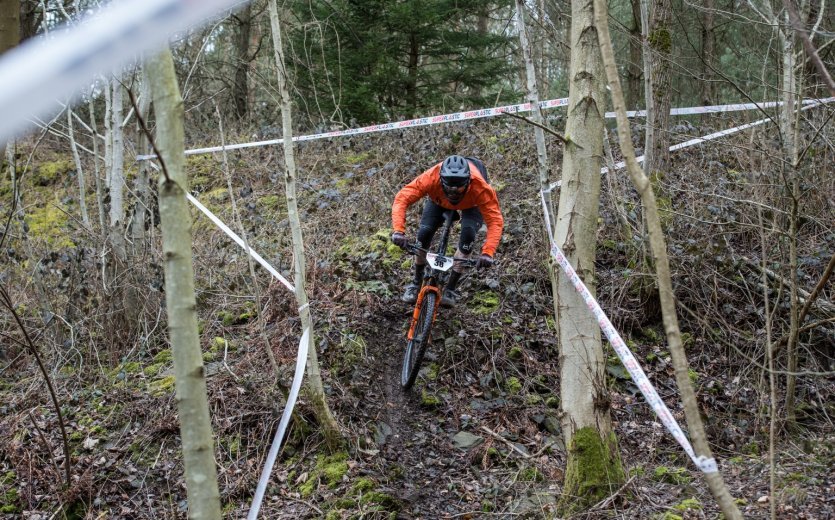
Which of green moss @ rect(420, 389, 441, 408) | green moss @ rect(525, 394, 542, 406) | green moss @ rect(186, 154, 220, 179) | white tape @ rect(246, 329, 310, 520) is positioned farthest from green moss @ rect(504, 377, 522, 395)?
green moss @ rect(186, 154, 220, 179)

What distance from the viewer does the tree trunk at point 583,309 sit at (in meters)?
3.82

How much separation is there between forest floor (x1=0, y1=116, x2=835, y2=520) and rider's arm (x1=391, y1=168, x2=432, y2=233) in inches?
46.8

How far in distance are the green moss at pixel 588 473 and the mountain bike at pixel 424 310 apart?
7.39 feet

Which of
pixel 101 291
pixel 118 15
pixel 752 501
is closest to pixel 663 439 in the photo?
pixel 752 501

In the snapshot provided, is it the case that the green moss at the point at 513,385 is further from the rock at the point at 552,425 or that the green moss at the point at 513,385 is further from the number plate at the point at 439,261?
the number plate at the point at 439,261

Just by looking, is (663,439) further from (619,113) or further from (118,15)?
(118,15)

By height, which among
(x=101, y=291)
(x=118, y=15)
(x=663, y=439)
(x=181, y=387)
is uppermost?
(x=118, y=15)

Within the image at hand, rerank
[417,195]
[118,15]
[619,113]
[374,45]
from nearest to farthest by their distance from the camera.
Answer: [118,15], [619,113], [417,195], [374,45]

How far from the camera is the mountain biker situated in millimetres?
5840

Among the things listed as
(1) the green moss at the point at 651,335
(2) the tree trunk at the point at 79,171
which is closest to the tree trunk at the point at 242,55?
(2) the tree trunk at the point at 79,171

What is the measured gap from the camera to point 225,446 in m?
5.11

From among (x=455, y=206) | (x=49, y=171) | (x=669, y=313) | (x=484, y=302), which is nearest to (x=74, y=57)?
(x=669, y=313)

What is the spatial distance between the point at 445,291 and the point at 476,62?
7.06m

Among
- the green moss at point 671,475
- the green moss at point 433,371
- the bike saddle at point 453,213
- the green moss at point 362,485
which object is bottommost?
the green moss at point 671,475
